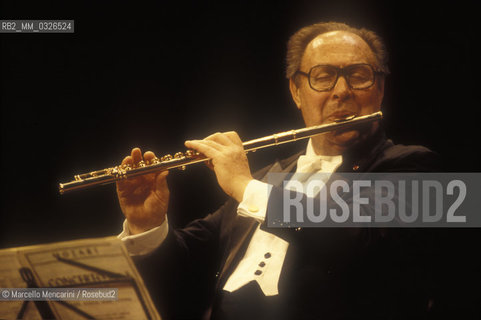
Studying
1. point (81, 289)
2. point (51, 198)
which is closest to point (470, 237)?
point (81, 289)

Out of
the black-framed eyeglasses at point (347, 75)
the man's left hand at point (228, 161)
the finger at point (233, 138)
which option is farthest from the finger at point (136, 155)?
the black-framed eyeglasses at point (347, 75)

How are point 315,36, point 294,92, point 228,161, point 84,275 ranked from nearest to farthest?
point 84,275 → point 228,161 → point 315,36 → point 294,92

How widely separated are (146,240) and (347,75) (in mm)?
1113

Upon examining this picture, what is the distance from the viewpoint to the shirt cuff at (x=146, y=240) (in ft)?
7.38

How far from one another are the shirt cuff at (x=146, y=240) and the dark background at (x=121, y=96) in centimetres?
40

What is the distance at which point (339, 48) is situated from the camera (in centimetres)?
226

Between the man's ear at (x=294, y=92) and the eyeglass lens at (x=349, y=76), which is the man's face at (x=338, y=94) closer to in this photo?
the eyeglass lens at (x=349, y=76)

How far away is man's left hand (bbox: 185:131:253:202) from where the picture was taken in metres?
1.98

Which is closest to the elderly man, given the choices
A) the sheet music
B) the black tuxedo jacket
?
the black tuxedo jacket

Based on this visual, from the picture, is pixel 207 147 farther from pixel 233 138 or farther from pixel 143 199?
pixel 143 199

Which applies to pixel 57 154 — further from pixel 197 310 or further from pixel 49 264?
pixel 49 264

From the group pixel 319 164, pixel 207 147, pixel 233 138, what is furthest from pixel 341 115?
pixel 207 147

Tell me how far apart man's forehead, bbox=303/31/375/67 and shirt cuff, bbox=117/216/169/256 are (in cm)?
101

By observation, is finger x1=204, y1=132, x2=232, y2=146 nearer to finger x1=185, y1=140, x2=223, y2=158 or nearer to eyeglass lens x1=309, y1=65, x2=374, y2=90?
finger x1=185, y1=140, x2=223, y2=158
